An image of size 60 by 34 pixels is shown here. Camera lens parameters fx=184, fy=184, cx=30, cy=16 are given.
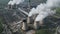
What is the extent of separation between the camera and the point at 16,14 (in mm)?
16141

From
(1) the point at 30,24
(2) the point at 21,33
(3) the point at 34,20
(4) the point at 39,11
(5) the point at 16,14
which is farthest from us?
(5) the point at 16,14

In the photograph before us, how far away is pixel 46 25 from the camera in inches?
480

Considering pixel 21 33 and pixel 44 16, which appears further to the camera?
pixel 44 16

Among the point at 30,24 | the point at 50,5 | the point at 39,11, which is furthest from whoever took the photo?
the point at 50,5

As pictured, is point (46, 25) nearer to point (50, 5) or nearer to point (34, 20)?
point (34, 20)

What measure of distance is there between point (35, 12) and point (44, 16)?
1259 millimetres

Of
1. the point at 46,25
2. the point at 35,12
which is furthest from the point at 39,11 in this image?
the point at 46,25

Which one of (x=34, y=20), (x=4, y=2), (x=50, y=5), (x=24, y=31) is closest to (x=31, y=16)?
(x=34, y=20)

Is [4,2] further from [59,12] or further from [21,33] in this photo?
[21,33]

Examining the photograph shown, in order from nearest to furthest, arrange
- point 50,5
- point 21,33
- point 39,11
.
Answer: point 21,33 < point 39,11 < point 50,5

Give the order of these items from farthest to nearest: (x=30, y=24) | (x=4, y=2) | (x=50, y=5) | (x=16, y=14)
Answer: (x=4, y=2) < (x=50, y=5) < (x=16, y=14) < (x=30, y=24)

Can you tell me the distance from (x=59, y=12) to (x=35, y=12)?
142 inches

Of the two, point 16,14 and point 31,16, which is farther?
point 16,14

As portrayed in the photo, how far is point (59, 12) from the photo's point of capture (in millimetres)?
17234
